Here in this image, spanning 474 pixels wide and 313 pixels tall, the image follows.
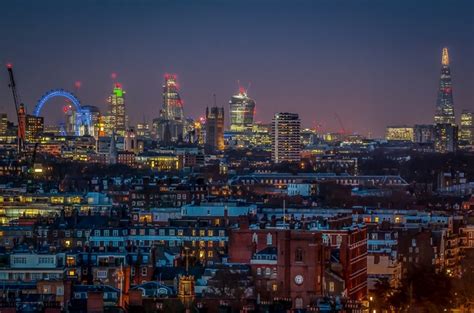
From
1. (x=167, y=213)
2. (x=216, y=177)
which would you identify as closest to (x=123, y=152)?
(x=216, y=177)

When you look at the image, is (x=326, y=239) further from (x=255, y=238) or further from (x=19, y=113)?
(x=19, y=113)

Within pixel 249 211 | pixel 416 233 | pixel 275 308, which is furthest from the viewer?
pixel 249 211

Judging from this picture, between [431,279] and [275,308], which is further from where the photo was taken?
[431,279]

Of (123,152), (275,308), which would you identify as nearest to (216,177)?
(123,152)

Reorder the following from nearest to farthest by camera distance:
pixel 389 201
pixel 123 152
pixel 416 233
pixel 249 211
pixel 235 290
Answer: pixel 235 290
pixel 416 233
pixel 249 211
pixel 389 201
pixel 123 152

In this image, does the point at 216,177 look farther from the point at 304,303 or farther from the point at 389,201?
the point at 304,303

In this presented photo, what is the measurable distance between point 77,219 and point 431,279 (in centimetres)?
2108

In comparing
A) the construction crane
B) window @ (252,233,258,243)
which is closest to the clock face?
window @ (252,233,258,243)

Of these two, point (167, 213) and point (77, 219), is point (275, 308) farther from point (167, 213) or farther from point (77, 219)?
point (167, 213)

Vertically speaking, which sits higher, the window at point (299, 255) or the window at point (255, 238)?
the window at point (255, 238)

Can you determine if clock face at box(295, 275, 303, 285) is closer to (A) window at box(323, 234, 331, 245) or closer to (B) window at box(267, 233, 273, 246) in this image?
(B) window at box(267, 233, 273, 246)

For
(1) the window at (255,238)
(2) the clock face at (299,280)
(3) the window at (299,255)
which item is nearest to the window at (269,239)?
(1) the window at (255,238)

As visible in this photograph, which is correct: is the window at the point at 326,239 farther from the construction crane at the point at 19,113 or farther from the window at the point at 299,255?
the construction crane at the point at 19,113

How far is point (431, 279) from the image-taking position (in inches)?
1852
